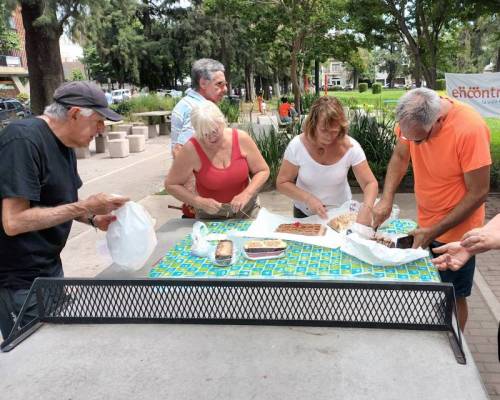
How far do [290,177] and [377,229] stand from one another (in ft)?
2.36

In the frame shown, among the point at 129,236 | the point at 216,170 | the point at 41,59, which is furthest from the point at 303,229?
the point at 41,59

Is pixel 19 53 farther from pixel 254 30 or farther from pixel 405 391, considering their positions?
pixel 405 391

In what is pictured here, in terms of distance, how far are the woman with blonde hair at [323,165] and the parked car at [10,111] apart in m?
19.7

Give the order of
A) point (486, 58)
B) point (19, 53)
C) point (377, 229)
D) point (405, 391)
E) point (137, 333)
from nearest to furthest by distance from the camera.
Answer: point (405, 391) < point (137, 333) < point (377, 229) < point (19, 53) < point (486, 58)

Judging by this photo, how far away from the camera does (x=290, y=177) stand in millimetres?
3275

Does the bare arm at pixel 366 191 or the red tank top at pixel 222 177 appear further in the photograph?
the red tank top at pixel 222 177

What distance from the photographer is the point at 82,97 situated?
79.5 inches

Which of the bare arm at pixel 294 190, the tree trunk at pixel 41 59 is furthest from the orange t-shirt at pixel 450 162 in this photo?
the tree trunk at pixel 41 59

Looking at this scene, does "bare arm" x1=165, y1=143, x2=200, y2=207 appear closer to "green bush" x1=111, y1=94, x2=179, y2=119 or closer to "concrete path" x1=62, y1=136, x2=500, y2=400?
"concrete path" x1=62, y1=136, x2=500, y2=400

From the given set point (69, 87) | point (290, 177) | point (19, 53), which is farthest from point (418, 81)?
point (19, 53)

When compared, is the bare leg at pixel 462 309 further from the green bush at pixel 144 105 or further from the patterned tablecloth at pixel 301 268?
the green bush at pixel 144 105

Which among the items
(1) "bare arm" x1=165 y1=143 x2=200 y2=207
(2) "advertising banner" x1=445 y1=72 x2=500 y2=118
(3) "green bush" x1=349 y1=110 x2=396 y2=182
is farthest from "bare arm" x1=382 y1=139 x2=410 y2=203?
(2) "advertising banner" x1=445 y1=72 x2=500 y2=118

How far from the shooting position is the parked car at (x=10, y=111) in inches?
806

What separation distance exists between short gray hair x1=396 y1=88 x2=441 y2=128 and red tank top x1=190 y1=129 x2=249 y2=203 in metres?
1.11
